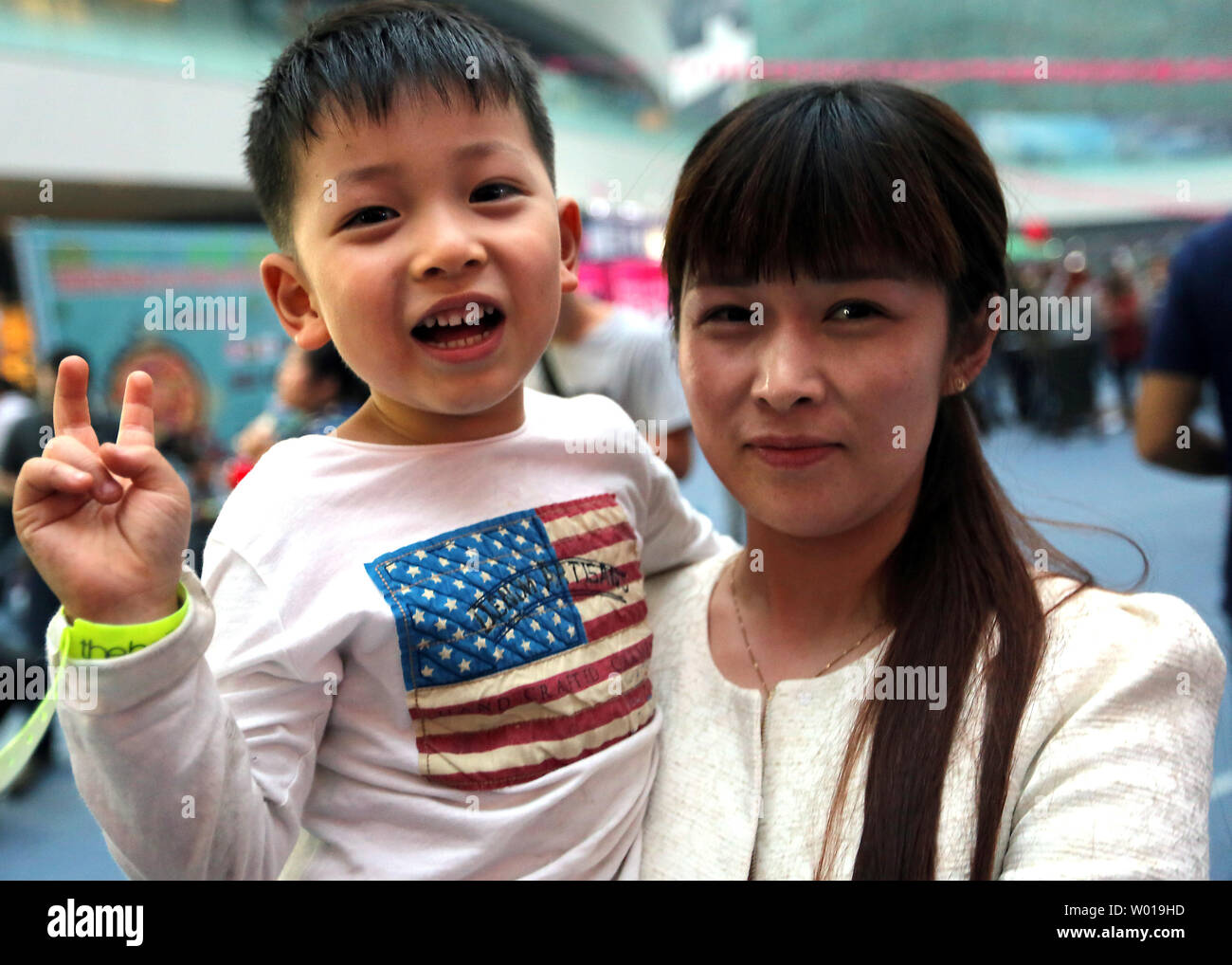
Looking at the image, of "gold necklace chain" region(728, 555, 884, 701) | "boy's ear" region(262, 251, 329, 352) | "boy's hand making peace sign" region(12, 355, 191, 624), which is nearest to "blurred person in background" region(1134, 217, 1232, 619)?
"gold necklace chain" region(728, 555, 884, 701)

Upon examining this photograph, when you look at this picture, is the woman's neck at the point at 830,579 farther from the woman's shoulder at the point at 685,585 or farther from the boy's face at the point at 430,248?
the boy's face at the point at 430,248

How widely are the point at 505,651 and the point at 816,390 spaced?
1.28 ft

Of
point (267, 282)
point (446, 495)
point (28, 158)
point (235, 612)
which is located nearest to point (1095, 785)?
point (446, 495)

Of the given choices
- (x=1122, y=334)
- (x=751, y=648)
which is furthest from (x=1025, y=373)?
(x=751, y=648)

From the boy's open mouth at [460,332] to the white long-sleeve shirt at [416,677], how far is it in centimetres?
12

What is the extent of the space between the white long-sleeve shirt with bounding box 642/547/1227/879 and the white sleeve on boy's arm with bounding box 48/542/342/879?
40 centimetres

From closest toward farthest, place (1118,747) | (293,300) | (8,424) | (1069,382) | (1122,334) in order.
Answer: (1118,747) < (293,300) < (8,424) < (1069,382) < (1122,334)

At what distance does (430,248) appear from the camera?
3.02ft

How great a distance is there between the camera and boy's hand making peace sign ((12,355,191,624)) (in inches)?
28.3

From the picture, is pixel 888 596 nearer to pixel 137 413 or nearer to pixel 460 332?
pixel 460 332

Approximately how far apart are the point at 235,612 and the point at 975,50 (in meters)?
10.1

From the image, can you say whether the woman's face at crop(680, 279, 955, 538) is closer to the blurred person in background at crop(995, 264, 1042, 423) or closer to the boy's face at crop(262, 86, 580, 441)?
the boy's face at crop(262, 86, 580, 441)

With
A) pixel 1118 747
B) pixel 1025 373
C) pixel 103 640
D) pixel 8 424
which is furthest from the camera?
pixel 1025 373

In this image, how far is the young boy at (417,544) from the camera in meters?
0.91
